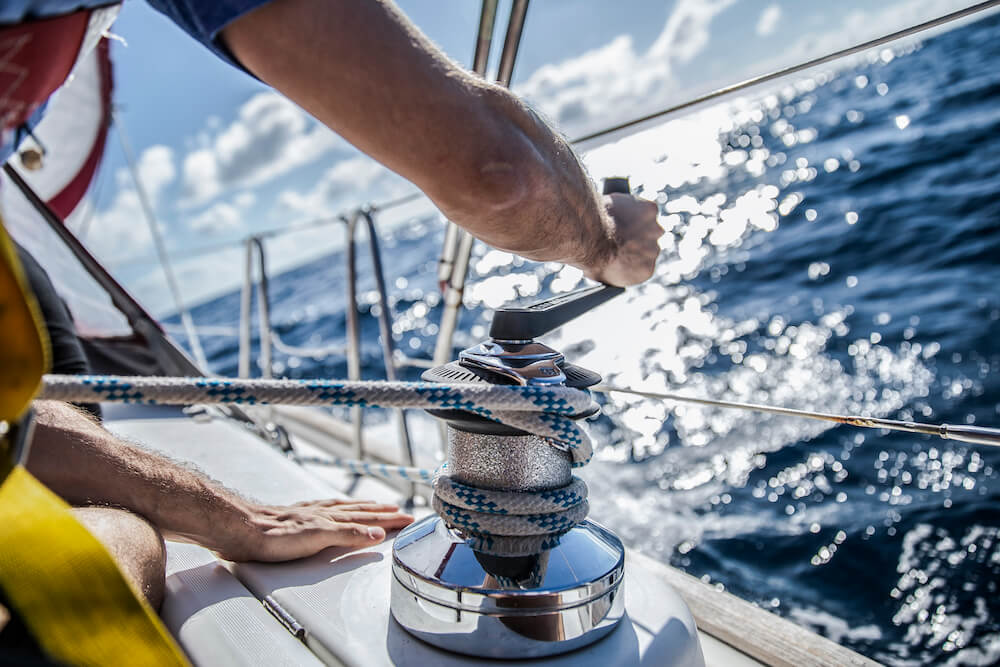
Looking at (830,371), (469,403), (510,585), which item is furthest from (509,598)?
(830,371)

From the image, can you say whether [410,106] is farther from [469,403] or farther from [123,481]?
[123,481]

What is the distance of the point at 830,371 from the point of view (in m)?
3.55

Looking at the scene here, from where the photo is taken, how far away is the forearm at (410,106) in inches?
19.7

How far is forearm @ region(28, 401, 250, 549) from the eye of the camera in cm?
88

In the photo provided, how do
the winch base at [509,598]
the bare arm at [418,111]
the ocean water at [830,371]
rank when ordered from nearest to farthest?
the bare arm at [418,111] < the winch base at [509,598] < the ocean water at [830,371]

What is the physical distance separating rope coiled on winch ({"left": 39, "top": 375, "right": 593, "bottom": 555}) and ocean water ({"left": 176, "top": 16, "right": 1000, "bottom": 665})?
63 centimetres

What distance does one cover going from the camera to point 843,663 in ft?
2.91

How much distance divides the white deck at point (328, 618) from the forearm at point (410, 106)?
415 millimetres

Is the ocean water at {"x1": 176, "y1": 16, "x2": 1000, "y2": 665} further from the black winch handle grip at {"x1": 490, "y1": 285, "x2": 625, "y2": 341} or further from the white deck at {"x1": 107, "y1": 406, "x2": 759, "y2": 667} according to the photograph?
the white deck at {"x1": 107, "y1": 406, "x2": 759, "y2": 667}

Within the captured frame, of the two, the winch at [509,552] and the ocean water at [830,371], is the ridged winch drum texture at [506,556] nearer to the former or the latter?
the winch at [509,552]

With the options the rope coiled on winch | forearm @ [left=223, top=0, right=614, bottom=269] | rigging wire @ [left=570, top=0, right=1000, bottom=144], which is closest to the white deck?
the rope coiled on winch

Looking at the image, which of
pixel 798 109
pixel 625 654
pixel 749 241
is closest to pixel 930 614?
pixel 625 654

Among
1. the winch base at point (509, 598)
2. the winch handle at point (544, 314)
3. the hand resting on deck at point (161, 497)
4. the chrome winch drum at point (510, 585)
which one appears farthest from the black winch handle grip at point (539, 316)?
the hand resting on deck at point (161, 497)

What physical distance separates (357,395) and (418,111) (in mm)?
239
